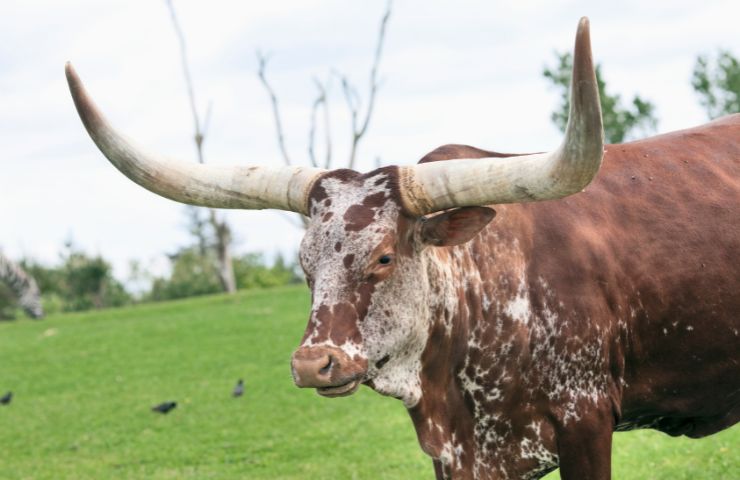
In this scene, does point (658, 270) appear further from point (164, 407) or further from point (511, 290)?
point (164, 407)

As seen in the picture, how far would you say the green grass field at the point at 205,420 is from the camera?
9383mm

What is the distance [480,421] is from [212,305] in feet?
70.3

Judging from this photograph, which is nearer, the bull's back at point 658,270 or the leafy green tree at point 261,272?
the bull's back at point 658,270

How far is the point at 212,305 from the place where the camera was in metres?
25.9

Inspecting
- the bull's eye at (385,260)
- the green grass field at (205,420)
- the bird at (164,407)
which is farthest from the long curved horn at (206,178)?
the bird at (164,407)

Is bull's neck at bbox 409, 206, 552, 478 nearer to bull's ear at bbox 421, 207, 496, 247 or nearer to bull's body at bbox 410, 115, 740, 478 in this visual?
bull's body at bbox 410, 115, 740, 478

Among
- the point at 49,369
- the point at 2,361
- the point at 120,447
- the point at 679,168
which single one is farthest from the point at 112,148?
the point at 2,361

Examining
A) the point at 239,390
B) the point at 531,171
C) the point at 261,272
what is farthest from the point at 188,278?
the point at 531,171

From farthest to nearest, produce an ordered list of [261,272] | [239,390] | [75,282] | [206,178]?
[261,272], [75,282], [239,390], [206,178]

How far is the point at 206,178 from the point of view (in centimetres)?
497

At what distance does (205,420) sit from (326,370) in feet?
28.3

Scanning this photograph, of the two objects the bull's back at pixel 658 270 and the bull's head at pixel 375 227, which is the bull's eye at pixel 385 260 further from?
the bull's back at pixel 658 270

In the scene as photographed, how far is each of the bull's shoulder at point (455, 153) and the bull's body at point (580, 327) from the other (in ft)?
0.04

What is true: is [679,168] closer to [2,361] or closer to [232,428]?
[232,428]
